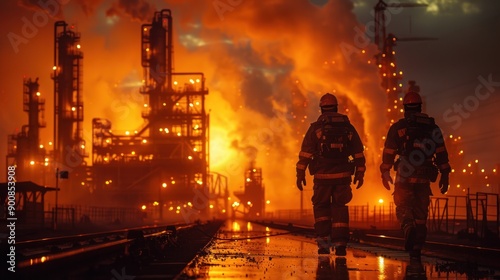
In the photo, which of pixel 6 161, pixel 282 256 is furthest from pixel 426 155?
pixel 6 161

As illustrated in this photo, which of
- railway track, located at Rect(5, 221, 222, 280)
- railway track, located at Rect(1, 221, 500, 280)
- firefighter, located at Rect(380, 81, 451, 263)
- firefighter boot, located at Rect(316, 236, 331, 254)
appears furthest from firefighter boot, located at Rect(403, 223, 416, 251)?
railway track, located at Rect(5, 221, 222, 280)

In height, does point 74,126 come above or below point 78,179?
above

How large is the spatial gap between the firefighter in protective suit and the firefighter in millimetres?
599

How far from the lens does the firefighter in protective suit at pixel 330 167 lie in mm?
11195

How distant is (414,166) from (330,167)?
3.97 ft

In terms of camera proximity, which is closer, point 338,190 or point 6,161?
point 338,190

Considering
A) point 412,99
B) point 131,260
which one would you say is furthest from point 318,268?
point 412,99

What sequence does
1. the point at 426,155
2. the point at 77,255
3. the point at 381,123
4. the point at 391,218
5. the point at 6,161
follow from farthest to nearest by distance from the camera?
1. the point at 6,161
2. the point at 381,123
3. the point at 391,218
4. the point at 426,155
5. the point at 77,255

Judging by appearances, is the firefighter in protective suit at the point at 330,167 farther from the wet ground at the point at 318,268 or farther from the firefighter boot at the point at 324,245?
the wet ground at the point at 318,268

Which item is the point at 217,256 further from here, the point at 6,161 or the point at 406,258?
the point at 6,161

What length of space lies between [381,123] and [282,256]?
7190 centimetres

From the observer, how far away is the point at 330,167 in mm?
11281

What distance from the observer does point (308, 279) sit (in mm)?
7438

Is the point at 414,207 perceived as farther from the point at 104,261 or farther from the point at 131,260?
the point at 104,261
